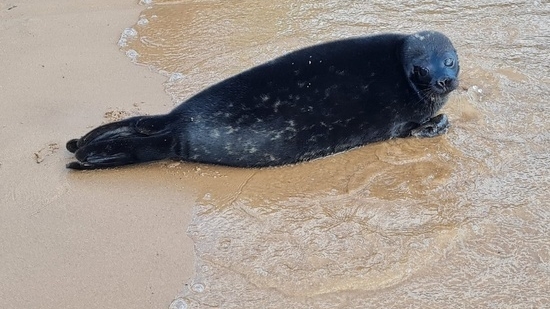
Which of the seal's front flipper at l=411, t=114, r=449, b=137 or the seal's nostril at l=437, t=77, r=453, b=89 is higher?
the seal's nostril at l=437, t=77, r=453, b=89

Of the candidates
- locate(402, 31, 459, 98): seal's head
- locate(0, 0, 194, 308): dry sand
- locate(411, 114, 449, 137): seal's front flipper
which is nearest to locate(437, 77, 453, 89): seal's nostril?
locate(402, 31, 459, 98): seal's head

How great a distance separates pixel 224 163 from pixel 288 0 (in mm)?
2465

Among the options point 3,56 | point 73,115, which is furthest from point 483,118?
point 3,56

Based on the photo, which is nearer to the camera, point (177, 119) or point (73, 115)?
point (177, 119)

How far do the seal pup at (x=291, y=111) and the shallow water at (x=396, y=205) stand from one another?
13 cm

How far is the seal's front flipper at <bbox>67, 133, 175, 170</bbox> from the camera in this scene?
3723 millimetres

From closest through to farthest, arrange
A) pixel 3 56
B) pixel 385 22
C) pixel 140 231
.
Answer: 1. pixel 140 231
2. pixel 3 56
3. pixel 385 22

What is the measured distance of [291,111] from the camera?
3799 mm

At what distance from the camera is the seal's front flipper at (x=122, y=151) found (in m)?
3.72

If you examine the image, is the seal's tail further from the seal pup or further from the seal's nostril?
the seal's nostril

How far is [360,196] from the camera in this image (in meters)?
3.60

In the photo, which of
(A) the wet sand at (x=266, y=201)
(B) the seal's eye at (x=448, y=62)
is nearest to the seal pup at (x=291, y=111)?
(B) the seal's eye at (x=448, y=62)

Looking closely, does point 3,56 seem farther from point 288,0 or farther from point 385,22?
point 385,22

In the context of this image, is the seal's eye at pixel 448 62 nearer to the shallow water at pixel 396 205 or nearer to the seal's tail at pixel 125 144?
the shallow water at pixel 396 205
